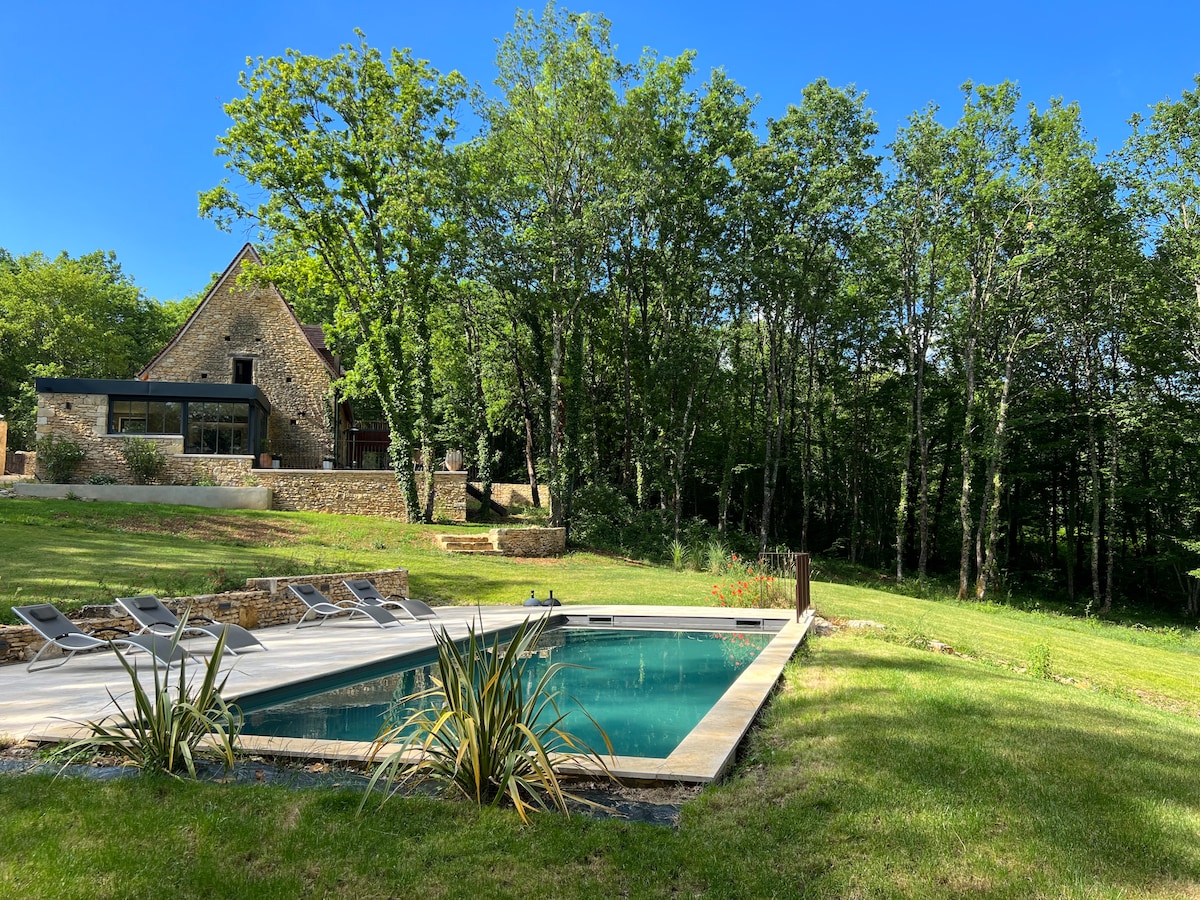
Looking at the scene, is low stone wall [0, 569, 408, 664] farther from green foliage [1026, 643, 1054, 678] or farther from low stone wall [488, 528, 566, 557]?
green foliage [1026, 643, 1054, 678]

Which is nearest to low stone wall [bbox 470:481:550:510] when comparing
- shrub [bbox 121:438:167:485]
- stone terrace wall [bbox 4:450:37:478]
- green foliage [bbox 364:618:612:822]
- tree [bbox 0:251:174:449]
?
shrub [bbox 121:438:167:485]

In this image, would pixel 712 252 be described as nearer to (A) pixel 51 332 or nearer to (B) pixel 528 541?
(B) pixel 528 541

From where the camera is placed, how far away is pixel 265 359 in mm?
28781

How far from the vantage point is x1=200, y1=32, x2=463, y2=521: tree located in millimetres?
20922

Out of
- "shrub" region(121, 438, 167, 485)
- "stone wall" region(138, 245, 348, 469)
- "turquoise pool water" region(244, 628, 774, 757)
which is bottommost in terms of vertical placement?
"turquoise pool water" region(244, 628, 774, 757)

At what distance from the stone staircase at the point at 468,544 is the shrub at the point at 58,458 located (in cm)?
1149

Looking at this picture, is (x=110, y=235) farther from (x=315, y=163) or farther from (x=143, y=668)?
(x=143, y=668)

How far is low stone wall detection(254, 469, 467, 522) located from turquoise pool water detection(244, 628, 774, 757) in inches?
536

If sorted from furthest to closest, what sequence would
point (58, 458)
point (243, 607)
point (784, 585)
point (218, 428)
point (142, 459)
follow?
1. point (218, 428)
2. point (142, 459)
3. point (58, 458)
4. point (784, 585)
5. point (243, 607)

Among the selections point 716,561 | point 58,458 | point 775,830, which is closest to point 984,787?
point 775,830

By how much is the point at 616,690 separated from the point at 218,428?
74.2 feet

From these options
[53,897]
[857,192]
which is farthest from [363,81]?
[53,897]

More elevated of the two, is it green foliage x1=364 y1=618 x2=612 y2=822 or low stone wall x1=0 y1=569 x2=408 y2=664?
green foliage x1=364 y1=618 x2=612 y2=822

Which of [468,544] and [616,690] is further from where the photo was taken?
[468,544]
